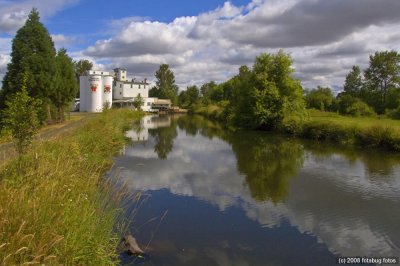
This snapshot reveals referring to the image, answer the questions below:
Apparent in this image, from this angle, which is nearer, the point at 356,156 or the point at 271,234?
the point at 271,234

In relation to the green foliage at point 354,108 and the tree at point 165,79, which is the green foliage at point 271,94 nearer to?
the green foliage at point 354,108

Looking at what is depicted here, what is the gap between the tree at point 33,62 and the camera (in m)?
28.8

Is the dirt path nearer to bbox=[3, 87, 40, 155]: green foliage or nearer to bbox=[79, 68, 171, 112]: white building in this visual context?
bbox=[3, 87, 40, 155]: green foliage

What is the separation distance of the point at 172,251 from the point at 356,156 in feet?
59.9

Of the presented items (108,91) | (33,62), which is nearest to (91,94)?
(108,91)

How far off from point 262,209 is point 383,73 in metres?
61.2

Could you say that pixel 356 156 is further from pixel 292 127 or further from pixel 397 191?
pixel 292 127

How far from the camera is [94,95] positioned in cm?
7944

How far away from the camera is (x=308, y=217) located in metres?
11.4

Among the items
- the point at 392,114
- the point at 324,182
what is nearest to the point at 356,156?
the point at 324,182

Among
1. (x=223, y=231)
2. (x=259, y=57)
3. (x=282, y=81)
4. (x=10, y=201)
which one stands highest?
(x=259, y=57)

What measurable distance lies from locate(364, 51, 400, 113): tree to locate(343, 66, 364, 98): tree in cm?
337

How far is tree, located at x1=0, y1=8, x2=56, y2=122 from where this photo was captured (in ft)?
94.3

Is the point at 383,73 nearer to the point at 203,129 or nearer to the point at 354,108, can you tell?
the point at 354,108
